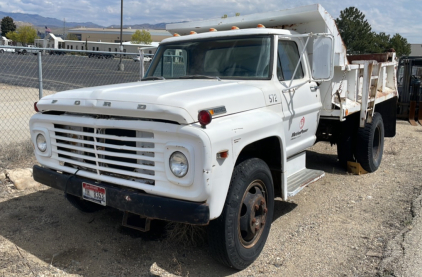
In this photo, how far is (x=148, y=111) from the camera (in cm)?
335

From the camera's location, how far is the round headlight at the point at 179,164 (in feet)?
10.6

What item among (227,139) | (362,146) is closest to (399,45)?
(362,146)

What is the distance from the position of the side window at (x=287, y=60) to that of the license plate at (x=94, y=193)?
7.56 feet

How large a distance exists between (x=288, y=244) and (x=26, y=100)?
12.0 m

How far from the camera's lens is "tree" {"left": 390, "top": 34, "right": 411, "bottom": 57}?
54547 millimetres

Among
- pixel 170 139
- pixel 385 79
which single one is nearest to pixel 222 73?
pixel 170 139

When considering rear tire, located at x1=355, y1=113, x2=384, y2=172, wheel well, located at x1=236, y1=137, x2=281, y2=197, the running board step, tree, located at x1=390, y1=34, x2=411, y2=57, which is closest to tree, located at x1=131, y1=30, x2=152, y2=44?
tree, located at x1=390, y1=34, x2=411, y2=57

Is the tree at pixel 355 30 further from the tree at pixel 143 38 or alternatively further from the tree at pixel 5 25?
the tree at pixel 5 25

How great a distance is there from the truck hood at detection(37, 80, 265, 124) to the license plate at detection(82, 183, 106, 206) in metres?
0.66

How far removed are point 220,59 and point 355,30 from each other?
161 feet

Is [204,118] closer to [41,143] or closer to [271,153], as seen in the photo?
[271,153]

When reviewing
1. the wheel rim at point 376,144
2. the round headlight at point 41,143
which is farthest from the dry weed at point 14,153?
the wheel rim at point 376,144

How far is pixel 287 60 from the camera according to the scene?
16.2 feet

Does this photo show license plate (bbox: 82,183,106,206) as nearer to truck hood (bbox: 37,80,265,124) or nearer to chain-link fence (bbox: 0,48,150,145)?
truck hood (bbox: 37,80,265,124)
